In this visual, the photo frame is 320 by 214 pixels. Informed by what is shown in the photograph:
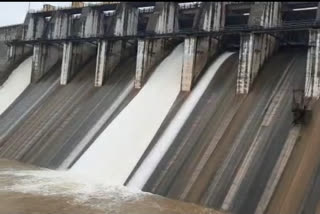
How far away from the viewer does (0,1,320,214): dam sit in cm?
1424

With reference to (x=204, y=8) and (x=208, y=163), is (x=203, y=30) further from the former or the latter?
(x=208, y=163)

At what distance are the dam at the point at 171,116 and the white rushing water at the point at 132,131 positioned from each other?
0.07 m

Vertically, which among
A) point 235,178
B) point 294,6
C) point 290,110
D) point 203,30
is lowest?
point 235,178

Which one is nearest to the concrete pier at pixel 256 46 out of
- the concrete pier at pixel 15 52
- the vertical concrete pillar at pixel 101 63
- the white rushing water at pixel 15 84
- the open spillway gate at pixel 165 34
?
the open spillway gate at pixel 165 34

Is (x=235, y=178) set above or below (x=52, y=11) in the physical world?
below

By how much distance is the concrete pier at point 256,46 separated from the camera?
18547 millimetres

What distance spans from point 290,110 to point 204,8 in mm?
8437

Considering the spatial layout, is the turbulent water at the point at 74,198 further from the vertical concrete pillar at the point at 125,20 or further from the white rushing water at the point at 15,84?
the white rushing water at the point at 15,84

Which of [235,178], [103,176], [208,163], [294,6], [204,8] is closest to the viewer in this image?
[235,178]

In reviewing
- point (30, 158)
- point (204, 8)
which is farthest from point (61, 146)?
point (204, 8)

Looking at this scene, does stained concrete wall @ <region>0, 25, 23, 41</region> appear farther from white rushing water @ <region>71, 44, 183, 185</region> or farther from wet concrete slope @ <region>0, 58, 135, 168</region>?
white rushing water @ <region>71, 44, 183, 185</region>

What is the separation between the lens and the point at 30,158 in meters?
21.9

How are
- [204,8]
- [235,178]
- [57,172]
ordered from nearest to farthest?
[235,178] < [57,172] < [204,8]

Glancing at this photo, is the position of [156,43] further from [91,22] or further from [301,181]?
[301,181]
